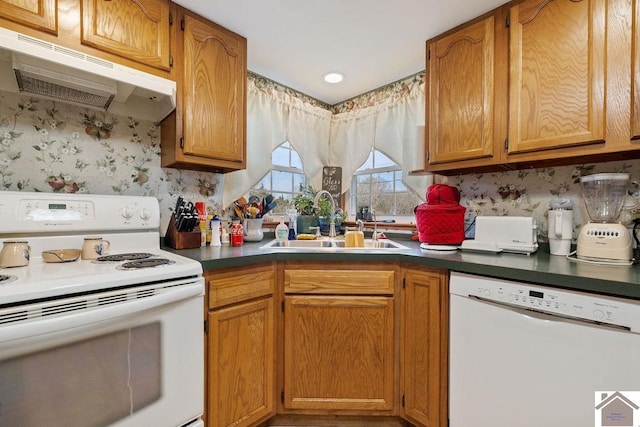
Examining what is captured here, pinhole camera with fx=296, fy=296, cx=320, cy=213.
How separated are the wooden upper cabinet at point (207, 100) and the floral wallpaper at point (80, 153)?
0.40ft

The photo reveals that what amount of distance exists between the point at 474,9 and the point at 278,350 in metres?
2.02

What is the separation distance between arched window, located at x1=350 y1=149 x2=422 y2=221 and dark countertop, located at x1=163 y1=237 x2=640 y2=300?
90cm

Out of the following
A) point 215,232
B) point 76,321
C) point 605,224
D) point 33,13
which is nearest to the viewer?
point 76,321

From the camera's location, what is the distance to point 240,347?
1.36 metres

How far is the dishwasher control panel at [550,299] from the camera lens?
0.90 metres

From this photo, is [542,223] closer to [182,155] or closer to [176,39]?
[182,155]

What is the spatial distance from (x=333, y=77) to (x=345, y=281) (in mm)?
1539

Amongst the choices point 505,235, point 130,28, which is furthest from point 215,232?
point 505,235

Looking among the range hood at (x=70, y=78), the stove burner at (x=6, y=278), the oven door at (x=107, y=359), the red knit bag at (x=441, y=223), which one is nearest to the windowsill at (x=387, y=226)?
the red knit bag at (x=441, y=223)

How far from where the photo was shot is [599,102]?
1219 mm

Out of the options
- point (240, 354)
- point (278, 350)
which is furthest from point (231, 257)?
point (278, 350)

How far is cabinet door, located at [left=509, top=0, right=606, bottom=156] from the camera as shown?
4.03 ft

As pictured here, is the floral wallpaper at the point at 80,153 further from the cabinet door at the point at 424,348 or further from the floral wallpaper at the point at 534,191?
the floral wallpaper at the point at 534,191

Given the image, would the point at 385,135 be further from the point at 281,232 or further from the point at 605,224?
the point at 605,224
